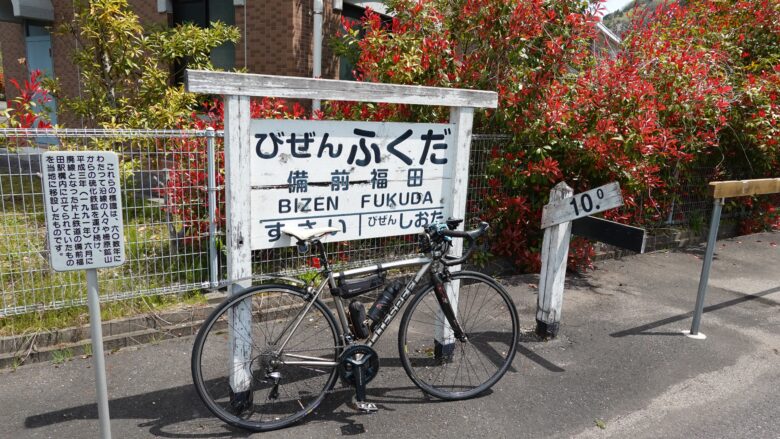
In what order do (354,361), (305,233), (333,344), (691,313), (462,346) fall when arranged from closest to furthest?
(305,233)
(354,361)
(333,344)
(462,346)
(691,313)

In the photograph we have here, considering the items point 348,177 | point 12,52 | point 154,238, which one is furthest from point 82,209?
point 12,52

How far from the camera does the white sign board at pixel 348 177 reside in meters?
2.94

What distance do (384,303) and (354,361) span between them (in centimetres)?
41

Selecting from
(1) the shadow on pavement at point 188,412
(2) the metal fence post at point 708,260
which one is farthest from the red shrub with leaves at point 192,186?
(2) the metal fence post at point 708,260

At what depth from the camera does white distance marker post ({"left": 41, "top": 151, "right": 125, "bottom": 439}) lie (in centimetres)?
220

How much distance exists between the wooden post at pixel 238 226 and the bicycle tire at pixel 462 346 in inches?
37.1

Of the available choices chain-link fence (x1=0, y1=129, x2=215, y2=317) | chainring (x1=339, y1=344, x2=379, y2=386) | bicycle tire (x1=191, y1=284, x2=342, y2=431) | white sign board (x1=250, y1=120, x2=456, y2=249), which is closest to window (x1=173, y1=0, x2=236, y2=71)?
chain-link fence (x1=0, y1=129, x2=215, y2=317)

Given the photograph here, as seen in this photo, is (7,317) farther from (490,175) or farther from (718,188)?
(718,188)

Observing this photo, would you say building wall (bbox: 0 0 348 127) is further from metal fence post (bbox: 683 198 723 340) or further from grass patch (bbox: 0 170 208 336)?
metal fence post (bbox: 683 198 723 340)

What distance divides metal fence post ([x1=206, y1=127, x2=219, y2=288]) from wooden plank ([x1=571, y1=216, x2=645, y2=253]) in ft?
9.38

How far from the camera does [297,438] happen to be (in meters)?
2.95

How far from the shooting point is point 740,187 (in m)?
4.39

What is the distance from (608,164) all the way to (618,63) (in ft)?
4.01

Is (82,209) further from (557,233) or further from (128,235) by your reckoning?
(557,233)
